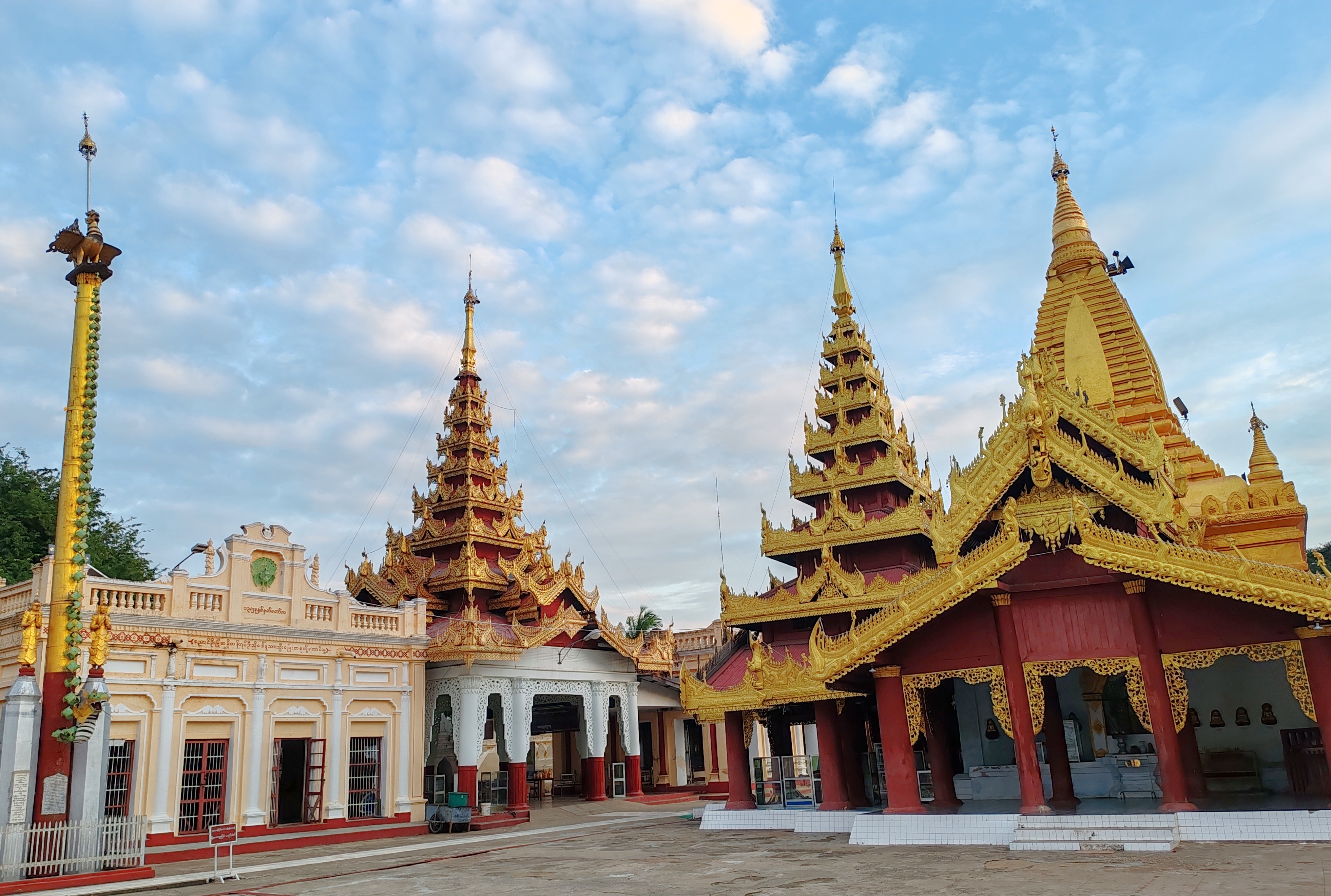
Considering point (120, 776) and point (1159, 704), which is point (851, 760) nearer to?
point (1159, 704)

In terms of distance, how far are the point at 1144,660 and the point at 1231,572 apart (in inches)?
69.2

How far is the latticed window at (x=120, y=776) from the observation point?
747 inches

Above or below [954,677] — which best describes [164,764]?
below

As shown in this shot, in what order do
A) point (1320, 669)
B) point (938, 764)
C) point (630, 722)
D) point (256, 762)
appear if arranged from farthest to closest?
1. point (630, 722)
2. point (256, 762)
3. point (938, 764)
4. point (1320, 669)

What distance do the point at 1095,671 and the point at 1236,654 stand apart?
1846mm

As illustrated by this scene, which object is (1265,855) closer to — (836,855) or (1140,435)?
(836,855)

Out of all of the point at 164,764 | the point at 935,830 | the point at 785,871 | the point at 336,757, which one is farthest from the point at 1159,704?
the point at 164,764

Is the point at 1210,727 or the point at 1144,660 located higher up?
the point at 1144,660

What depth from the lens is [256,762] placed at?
21328mm

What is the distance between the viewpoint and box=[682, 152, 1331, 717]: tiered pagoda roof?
538 inches

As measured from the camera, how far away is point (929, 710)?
1675 cm

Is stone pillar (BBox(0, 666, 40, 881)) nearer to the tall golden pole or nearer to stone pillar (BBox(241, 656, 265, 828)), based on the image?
the tall golden pole

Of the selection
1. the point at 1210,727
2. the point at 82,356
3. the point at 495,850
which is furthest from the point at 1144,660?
the point at 82,356

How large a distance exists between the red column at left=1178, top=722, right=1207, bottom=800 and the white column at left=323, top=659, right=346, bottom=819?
17.9m
